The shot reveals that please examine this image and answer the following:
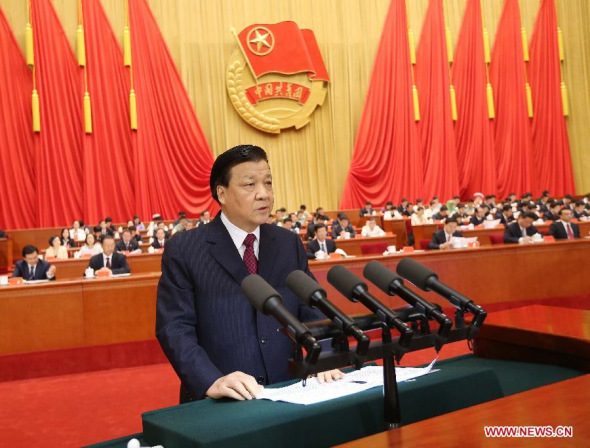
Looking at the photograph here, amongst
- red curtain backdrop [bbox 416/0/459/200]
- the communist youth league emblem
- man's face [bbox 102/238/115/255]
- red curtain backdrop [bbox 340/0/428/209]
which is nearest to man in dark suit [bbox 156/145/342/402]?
man's face [bbox 102/238/115/255]

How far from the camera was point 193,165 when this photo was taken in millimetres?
12625

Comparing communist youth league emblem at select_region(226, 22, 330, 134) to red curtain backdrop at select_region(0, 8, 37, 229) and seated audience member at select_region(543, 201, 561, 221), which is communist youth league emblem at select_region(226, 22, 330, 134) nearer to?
red curtain backdrop at select_region(0, 8, 37, 229)

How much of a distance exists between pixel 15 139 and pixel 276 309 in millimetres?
11959

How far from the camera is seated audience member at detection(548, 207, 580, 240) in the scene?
7.16 meters

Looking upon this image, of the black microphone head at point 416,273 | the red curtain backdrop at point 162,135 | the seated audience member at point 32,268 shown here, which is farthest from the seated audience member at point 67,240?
the black microphone head at point 416,273

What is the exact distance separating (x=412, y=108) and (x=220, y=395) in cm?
1320

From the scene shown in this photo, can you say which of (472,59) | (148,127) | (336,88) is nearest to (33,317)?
(148,127)

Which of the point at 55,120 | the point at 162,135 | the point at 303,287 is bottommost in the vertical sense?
the point at 303,287

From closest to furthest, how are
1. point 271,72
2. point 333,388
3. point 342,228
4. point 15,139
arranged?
point 333,388, point 342,228, point 15,139, point 271,72

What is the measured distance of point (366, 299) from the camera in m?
0.95

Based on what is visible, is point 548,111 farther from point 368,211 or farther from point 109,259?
point 109,259

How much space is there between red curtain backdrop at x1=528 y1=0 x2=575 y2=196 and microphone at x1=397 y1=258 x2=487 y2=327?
49.0 feet

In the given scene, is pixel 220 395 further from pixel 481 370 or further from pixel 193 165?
pixel 193 165

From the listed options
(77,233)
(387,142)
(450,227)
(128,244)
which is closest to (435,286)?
(450,227)
